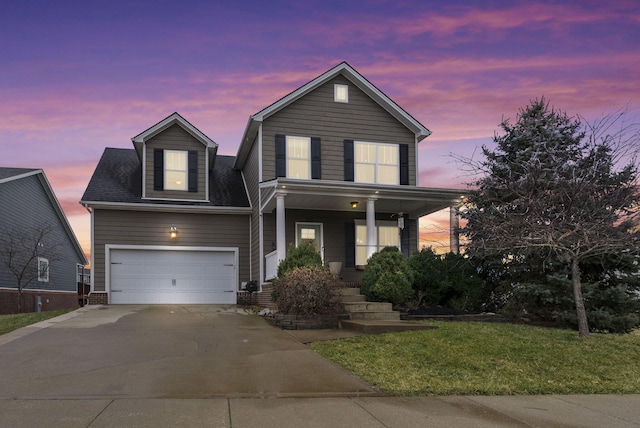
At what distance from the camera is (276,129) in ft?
55.4

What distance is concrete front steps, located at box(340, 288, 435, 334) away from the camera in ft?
33.8

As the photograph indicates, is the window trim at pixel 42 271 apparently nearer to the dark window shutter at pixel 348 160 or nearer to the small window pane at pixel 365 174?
the dark window shutter at pixel 348 160

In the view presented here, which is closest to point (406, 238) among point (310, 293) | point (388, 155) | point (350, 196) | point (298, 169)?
point (388, 155)

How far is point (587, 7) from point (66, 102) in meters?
16.3

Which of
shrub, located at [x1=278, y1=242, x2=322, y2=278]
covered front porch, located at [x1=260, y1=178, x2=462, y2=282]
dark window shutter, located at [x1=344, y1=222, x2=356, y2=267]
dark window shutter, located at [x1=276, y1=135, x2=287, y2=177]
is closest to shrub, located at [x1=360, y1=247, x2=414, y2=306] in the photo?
shrub, located at [x1=278, y1=242, x2=322, y2=278]

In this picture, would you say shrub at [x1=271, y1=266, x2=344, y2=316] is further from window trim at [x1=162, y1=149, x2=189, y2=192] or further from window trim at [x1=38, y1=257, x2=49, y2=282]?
window trim at [x1=38, y1=257, x2=49, y2=282]

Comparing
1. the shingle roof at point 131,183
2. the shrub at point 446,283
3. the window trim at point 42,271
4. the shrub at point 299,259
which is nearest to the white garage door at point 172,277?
the shingle roof at point 131,183

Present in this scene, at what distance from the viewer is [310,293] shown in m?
11.5

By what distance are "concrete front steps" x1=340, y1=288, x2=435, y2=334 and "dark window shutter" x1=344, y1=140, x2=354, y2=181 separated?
4699 mm

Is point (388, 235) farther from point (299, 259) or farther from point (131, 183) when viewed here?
point (131, 183)

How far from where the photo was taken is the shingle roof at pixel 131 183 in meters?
17.6

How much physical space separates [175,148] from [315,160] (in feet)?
16.9

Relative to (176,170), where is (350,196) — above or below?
below

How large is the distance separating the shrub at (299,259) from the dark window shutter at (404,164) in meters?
5.54
